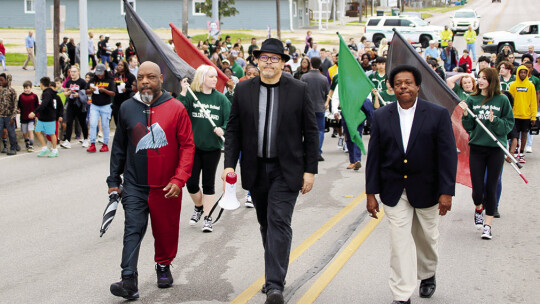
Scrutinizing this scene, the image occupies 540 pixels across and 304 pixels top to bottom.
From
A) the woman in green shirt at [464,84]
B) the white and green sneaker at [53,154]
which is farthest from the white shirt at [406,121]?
the white and green sneaker at [53,154]

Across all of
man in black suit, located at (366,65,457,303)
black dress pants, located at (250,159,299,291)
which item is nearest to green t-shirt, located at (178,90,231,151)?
black dress pants, located at (250,159,299,291)

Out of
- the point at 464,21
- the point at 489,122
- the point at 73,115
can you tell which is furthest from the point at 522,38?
the point at 489,122

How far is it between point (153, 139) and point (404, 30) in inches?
1638

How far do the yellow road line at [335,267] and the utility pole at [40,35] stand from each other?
16.5m

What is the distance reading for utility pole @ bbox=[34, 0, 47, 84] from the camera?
22.7 meters

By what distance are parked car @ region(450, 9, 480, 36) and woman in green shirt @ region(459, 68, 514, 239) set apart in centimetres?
4635

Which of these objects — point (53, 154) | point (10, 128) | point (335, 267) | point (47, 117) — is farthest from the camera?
point (10, 128)

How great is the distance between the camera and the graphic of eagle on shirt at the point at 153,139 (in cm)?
618

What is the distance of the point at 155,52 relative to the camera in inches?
363

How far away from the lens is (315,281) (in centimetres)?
677

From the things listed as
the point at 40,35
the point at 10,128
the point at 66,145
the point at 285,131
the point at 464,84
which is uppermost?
the point at 40,35

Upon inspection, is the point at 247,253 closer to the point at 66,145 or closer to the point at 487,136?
the point at 487,136

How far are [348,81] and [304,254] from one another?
15.8 ft

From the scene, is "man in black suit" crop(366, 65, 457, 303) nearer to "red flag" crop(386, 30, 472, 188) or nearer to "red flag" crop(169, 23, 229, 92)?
"red flag" crop(386, 30, 472, 188)
